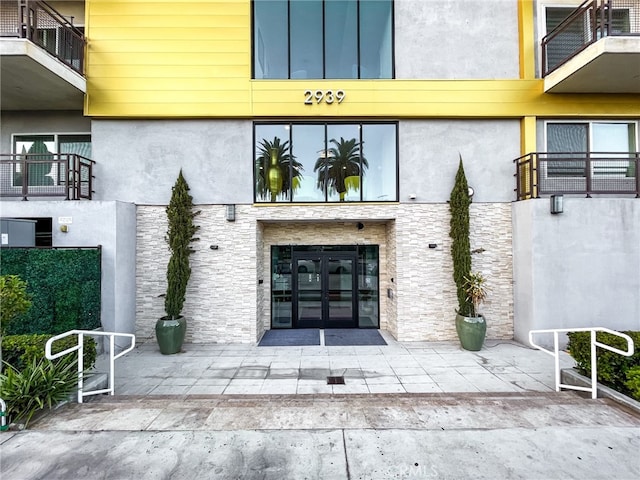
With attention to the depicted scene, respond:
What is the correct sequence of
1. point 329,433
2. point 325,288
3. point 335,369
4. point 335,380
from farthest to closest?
point 325,288 → point 335,369 → point 335,380 → point 329,433

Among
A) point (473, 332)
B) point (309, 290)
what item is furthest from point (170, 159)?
point (473, 332)

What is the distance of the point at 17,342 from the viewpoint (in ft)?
15.4

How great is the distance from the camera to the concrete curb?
416cm

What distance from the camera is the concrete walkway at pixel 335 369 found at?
5.55 metres

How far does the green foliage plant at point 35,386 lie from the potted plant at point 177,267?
2.78m

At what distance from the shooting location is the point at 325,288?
9.47 metres

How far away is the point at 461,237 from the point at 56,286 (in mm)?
9692

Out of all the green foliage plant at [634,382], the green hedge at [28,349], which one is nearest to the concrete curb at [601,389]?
the green foliage plant at [634,382]

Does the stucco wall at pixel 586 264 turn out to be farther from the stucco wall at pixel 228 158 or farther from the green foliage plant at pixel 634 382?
the green foliage plant at pixel 634 382

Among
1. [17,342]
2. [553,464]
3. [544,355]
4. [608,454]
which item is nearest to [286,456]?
[553,464]

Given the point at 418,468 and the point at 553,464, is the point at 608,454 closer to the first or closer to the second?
the point at 553,464

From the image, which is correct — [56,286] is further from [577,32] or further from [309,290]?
[577,32]

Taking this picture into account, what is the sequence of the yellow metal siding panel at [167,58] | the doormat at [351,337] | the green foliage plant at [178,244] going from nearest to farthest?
the green foliage plant at [178,244] < the doormat at [351,337] < the yellow metal siding panel at [167,58]

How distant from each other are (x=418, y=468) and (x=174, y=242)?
702 centimetres
